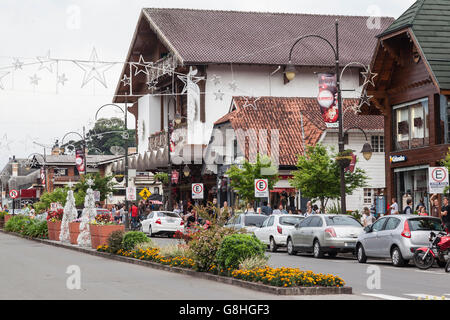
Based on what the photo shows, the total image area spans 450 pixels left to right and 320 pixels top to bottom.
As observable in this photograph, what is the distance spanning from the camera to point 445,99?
34.9m

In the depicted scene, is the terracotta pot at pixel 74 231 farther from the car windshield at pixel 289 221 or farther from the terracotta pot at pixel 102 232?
the car windshield at pixel 289 221

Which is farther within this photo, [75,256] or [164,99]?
[164,99]

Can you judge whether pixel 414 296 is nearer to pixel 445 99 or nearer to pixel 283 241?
pixel 283 241

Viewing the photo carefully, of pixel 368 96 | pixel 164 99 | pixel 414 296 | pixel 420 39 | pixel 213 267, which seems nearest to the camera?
pixel 414 296

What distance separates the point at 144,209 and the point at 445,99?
98.4 ft

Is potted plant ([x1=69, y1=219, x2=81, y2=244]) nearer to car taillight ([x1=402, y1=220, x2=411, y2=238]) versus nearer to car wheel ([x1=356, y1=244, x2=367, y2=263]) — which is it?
car wheel ([x1=356, y1=244, x2=367, y2=263])

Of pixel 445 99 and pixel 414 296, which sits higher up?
pixel 445 99

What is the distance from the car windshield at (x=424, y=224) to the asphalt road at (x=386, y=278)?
→ 42.4 inches

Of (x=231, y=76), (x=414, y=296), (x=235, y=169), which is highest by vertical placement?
(x=231, y=76)

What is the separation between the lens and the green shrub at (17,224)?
4869cm

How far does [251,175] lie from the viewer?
45.9 m

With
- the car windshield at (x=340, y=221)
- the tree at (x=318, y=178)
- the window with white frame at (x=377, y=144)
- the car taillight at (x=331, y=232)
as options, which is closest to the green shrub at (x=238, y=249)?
the car taillight at (x=331, y=232)

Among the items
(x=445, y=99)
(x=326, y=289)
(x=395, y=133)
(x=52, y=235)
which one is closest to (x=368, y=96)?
(x=395, y=133)
